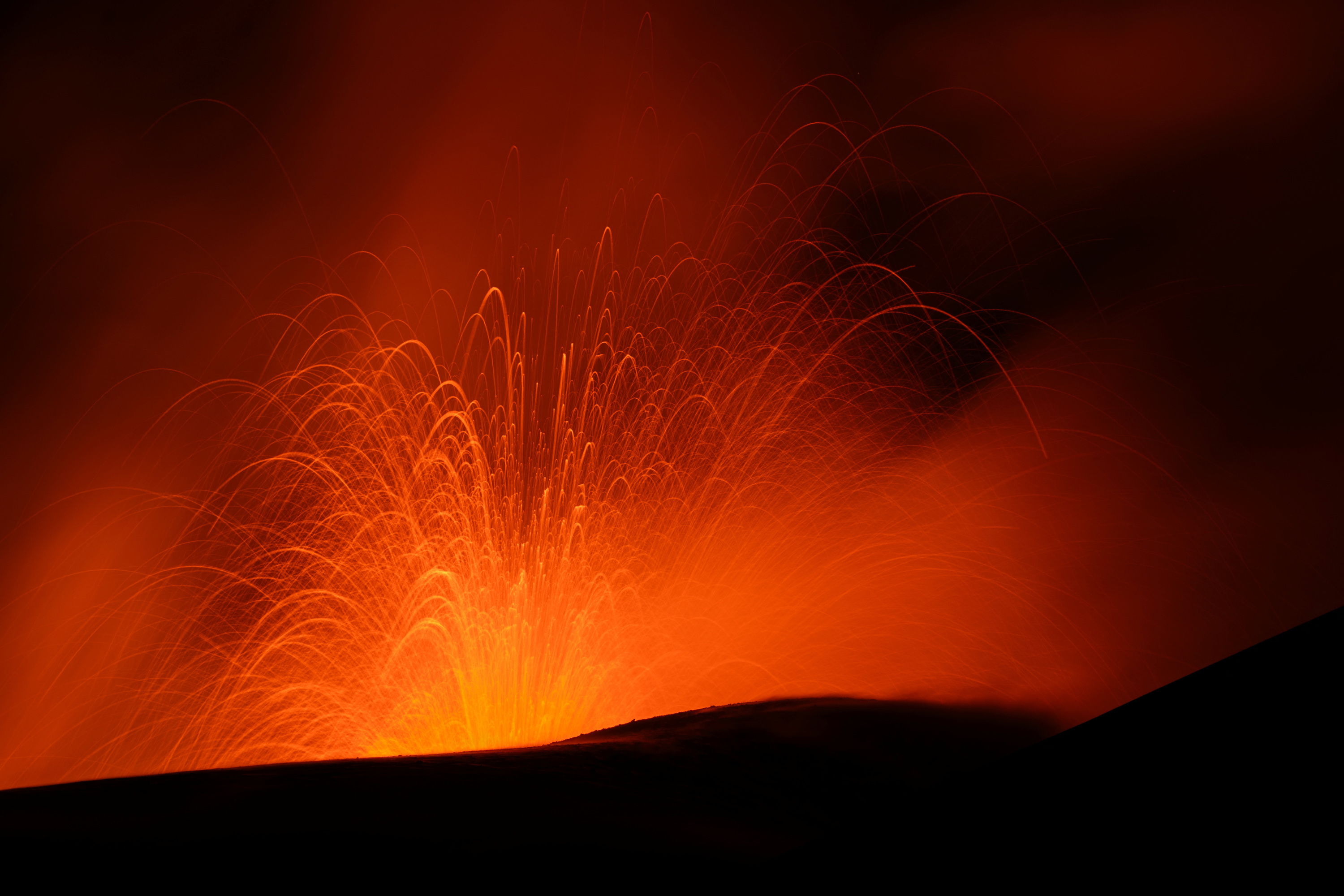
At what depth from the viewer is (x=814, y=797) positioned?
651 centimetres

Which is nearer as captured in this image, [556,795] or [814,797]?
[556,795]

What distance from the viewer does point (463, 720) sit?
13.8m

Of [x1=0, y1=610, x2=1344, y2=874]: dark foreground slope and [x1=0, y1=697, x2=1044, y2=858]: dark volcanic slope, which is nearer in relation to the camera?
[x1=0, y1=610, x2=1344, y2=874]: dark foreground slope

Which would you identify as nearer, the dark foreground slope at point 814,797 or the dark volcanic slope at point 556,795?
the dark foreground slope at point 814,797

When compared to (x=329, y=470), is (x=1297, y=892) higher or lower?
lower

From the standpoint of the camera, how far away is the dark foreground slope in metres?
2.29

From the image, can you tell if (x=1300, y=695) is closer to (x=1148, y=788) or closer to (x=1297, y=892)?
(x=1148, y=788)

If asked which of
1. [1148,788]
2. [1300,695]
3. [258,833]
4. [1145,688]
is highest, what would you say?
[1145,688]

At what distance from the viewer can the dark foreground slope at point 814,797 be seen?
2291 millimetres

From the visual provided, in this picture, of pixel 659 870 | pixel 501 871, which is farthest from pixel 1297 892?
pixel 501 871

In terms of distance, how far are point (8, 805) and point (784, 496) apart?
49.0 ft

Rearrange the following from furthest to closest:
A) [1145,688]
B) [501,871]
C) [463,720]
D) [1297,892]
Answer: [1145,688] → [463,720] → [501,871] → [1297,892]

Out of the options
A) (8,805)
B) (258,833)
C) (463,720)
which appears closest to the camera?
(258,833)

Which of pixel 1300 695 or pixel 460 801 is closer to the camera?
pixel 1300 695
